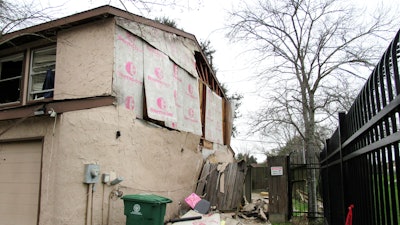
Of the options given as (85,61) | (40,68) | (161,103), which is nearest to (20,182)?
(85,61)

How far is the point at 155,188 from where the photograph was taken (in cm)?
936

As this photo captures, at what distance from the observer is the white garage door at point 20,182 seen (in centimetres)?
723

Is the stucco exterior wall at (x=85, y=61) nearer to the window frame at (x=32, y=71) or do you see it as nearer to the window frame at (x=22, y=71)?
the window frame at (x=32, y=71)

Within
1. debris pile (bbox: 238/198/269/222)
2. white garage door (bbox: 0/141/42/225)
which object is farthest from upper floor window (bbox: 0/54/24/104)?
debris pile (bbox: 238/198/269/222)

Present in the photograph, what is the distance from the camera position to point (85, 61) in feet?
28.7

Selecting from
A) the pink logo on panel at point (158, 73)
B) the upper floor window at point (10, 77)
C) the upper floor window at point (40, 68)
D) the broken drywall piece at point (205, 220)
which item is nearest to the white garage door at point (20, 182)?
the upper floor window at point (40, 68)

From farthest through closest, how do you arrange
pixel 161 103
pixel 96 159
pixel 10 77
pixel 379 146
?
1. pixel 10 77
2. pixel 161 103
3. pixel 96 159
4. pixel 379 146

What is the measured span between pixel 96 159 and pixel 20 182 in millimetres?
1829

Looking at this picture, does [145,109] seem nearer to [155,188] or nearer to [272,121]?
[155,188]

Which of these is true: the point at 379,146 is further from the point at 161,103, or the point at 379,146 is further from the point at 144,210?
the point at 161,103

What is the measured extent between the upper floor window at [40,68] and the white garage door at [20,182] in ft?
8.16

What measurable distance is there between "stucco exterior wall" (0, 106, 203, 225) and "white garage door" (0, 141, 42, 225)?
1.07ft

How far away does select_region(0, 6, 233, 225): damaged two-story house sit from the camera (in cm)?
691

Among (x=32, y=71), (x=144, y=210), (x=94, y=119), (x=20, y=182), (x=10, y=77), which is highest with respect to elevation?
(x=10, y=77)
